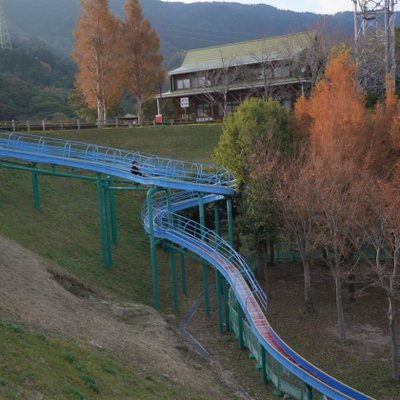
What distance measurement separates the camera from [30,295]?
51.2ft

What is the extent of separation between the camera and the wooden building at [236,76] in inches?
1844

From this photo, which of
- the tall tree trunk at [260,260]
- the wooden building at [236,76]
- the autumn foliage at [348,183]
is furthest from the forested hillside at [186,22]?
the tall tree trunk at [260,260]

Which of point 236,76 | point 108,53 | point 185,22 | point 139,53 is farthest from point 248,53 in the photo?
point 185,22

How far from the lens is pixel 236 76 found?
49500mm

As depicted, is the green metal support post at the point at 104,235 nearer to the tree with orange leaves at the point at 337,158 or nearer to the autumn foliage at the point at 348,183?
the autumn foliage at the point at 348,183

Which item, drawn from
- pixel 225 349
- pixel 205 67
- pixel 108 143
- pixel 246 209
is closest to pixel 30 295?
pixel 225 349

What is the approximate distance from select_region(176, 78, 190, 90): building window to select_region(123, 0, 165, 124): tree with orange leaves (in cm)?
709

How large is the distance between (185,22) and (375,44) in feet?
515

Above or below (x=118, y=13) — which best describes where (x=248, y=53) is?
below

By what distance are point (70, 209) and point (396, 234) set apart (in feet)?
55.9

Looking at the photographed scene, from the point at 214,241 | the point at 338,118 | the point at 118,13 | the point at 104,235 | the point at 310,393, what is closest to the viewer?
the point at 310,393

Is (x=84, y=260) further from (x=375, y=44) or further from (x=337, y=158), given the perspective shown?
(x=375, y=44)

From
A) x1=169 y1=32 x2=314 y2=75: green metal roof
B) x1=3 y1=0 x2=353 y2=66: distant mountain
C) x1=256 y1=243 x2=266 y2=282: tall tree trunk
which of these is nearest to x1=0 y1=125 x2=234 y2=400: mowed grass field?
x1=256 y1=243 x2=266 y2=282: tall tree trunk

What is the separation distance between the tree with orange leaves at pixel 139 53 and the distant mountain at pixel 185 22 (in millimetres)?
100244
